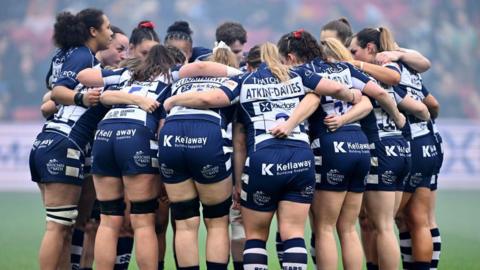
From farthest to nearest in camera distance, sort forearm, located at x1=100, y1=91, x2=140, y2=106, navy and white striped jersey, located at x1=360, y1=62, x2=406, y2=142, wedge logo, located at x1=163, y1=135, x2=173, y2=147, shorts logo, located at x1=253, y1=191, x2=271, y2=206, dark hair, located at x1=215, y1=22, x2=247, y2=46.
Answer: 1. dark hair, located at x1=215, y1=22, x2=247, y2=46
2. navy and white striped jersey, located at x1=360, y1=62, x2=406, y2=142
3. forearm, located at x1=100, y1=91, x2=140, y2=106
4. wedge logo, located at x1=163, y1=135, x2=173, y2=147
5. shorts logo, located at x1=253, y1=191, x2=271, y2=206

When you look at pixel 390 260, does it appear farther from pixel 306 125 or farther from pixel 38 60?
pixel 38 60

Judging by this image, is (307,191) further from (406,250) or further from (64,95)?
(64,95)

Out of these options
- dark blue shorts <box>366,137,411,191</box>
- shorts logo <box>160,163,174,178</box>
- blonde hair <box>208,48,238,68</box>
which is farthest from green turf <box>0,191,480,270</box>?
blonde hair <box>208,48,238,68</box>

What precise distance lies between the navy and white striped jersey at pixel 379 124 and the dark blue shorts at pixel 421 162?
0.41m

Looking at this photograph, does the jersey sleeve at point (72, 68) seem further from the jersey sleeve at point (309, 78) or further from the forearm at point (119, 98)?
the jersey sleeve at point (309, 78)

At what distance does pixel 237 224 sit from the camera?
8906mm

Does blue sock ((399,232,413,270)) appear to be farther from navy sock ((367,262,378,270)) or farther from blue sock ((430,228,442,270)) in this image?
navy sock ((367,262,378,270))

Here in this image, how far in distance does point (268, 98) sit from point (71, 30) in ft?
7.55

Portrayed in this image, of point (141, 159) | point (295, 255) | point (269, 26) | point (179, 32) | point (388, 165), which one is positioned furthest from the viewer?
point (269, 26)

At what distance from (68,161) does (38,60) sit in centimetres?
1878

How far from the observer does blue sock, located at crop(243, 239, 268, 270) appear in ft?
25.5

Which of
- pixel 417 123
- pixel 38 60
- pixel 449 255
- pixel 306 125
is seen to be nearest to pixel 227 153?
pixel 306 125

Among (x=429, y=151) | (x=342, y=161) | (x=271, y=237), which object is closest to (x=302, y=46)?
(x=342, y=161)

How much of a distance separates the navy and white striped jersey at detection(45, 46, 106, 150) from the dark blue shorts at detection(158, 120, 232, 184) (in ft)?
3.88
